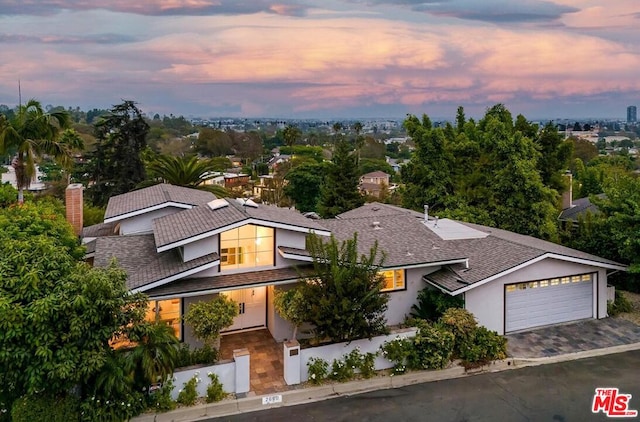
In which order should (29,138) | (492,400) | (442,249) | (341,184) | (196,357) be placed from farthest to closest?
(341,184) → (29,138) → (442,249) → (196,357) → (492,400)

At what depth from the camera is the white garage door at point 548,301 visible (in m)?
17.4

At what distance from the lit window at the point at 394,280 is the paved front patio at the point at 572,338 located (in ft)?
13.8

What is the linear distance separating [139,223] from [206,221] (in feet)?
17.5

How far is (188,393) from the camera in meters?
12.3

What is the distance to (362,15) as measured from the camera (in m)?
38.7

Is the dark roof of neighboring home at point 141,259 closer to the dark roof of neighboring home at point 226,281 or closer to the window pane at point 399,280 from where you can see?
the dark roof of neighboring home at point 226,281

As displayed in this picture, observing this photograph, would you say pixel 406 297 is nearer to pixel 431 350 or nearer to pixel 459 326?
pixel 459 326

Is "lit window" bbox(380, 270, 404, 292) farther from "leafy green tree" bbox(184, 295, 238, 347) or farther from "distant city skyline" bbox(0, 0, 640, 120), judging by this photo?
"distant city skyline" bbox(0, 0, 640, 120)

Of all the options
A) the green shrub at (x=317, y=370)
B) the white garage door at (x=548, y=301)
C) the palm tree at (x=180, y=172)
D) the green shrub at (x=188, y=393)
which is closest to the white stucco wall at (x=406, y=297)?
the white garage door at (x=548, y=301)

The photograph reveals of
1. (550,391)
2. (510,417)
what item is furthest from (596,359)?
(510,417)

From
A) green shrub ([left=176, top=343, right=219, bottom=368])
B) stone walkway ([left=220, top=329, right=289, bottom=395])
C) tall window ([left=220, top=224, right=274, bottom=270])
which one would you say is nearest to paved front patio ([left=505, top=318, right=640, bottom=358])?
stone walkway ([left=220, top=329, right=289, bottom=395])

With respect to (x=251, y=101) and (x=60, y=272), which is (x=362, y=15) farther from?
(x=251, y=101)

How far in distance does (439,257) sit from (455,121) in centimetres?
2319

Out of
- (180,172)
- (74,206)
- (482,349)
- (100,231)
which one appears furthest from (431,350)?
(180,172)
